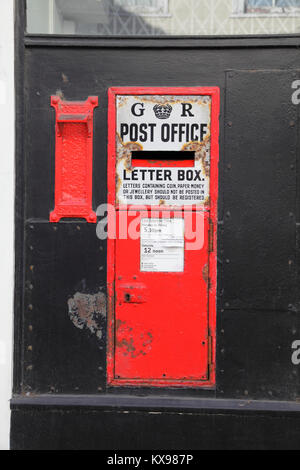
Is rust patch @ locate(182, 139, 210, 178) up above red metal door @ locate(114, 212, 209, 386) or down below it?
above

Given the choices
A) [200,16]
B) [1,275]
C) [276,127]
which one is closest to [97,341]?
[1,275]

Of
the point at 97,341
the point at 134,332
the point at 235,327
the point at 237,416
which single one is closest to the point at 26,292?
the point at 97,341

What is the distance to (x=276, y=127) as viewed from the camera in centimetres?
277

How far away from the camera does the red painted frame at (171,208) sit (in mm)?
2771

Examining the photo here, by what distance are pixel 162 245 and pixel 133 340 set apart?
70 centimetres

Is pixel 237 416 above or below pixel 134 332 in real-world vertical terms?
below

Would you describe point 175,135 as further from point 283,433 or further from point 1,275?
point 283,433

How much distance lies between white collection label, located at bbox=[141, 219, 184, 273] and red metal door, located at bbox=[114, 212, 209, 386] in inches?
0.8

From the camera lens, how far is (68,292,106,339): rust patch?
9.33 ft

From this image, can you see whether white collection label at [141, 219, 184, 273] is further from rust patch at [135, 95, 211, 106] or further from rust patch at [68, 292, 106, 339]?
rust patch at [135, 95, 211, 106]

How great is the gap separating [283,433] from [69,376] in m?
1.51

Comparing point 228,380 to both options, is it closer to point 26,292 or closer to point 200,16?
point 26,292

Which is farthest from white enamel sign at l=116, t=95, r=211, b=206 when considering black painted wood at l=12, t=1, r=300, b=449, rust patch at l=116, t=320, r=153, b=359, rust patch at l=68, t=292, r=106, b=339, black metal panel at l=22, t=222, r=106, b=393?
rust patch at l=116, t=320, r=153, b=359
